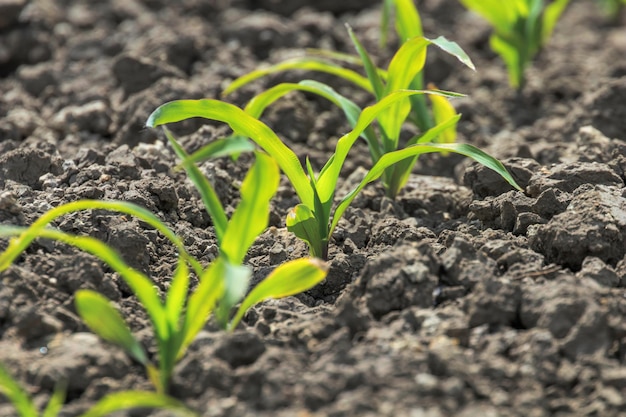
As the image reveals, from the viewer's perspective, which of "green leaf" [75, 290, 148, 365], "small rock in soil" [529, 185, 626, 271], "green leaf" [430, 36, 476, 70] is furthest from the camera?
"green leaf" [430, 36, 476, 70]

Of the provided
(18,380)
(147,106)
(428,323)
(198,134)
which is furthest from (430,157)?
(18,380)

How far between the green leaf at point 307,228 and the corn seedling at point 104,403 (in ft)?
2.41

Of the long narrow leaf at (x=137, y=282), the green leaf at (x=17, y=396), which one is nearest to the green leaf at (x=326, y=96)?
the long narrow leaf at (x=137, y=282)

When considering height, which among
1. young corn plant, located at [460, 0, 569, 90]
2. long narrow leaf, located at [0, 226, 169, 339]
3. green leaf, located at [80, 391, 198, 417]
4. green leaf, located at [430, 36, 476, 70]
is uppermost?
green leaf, located at [430, 36, 476, 70]

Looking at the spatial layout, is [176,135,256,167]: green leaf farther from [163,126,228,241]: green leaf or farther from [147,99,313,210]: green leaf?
[147,99,313,210]: green leaf

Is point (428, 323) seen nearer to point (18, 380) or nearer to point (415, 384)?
point (415, 384)

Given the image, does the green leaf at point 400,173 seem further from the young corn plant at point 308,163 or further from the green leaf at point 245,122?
the green leaf at point 245,122

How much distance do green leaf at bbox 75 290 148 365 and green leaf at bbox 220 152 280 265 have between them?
0.33 m

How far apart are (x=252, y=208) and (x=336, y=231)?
67cm

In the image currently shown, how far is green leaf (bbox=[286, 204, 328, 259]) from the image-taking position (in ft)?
7.88

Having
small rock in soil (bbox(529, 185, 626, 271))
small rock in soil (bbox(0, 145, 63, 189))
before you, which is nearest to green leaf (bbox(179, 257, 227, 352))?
small rock in soil (bbox(529, 185, 626, 271))

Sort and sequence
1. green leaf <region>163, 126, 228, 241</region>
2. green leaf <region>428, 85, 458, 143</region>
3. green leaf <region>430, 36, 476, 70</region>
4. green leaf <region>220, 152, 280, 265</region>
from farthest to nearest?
green leaf <region>428, 85, 458, 143</region>, green leaf <region>430, 36, 476, 70</region>, green leaf <region>163, 126, 228, 241</region>, green leaf <region>220, 152, 280, 265</region>

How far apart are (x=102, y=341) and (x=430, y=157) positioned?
1656 millimetres

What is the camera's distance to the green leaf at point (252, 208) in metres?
1.98
